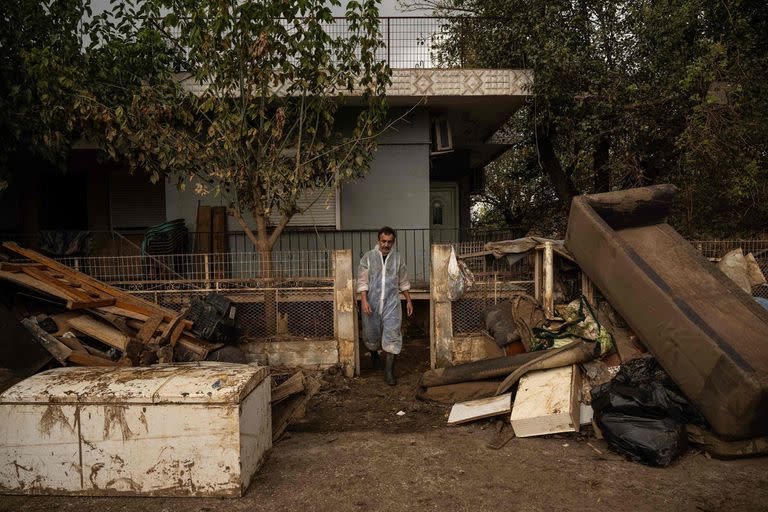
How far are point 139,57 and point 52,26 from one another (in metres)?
1.15

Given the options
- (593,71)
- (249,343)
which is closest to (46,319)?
(249,343)

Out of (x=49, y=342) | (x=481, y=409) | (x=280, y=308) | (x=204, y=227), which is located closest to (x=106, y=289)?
(x=49, y=342)

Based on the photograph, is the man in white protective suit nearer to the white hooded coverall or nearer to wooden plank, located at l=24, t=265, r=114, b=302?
the white hooded coverall

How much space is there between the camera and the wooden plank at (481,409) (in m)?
4.34

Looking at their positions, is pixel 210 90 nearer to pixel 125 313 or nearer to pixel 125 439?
pixel 125 313

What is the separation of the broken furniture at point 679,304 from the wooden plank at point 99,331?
466 cm

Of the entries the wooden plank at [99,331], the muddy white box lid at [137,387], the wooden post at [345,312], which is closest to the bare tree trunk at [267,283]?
the wooden post at [345,312]

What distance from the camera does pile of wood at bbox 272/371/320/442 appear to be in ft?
14.2

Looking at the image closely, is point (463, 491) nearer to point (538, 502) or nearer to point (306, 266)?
point (538, 502)

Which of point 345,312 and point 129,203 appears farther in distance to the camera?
point 129,203

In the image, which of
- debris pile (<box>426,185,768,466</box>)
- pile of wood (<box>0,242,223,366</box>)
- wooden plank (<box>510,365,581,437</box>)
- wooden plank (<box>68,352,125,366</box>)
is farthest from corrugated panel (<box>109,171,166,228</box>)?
wooden plank (<box>510,365,581,437</box>)

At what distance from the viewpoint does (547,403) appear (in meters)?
4.14

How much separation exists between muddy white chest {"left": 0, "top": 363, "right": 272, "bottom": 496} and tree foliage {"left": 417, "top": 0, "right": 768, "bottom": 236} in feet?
22.9

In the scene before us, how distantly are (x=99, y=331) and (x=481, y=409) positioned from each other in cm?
378
